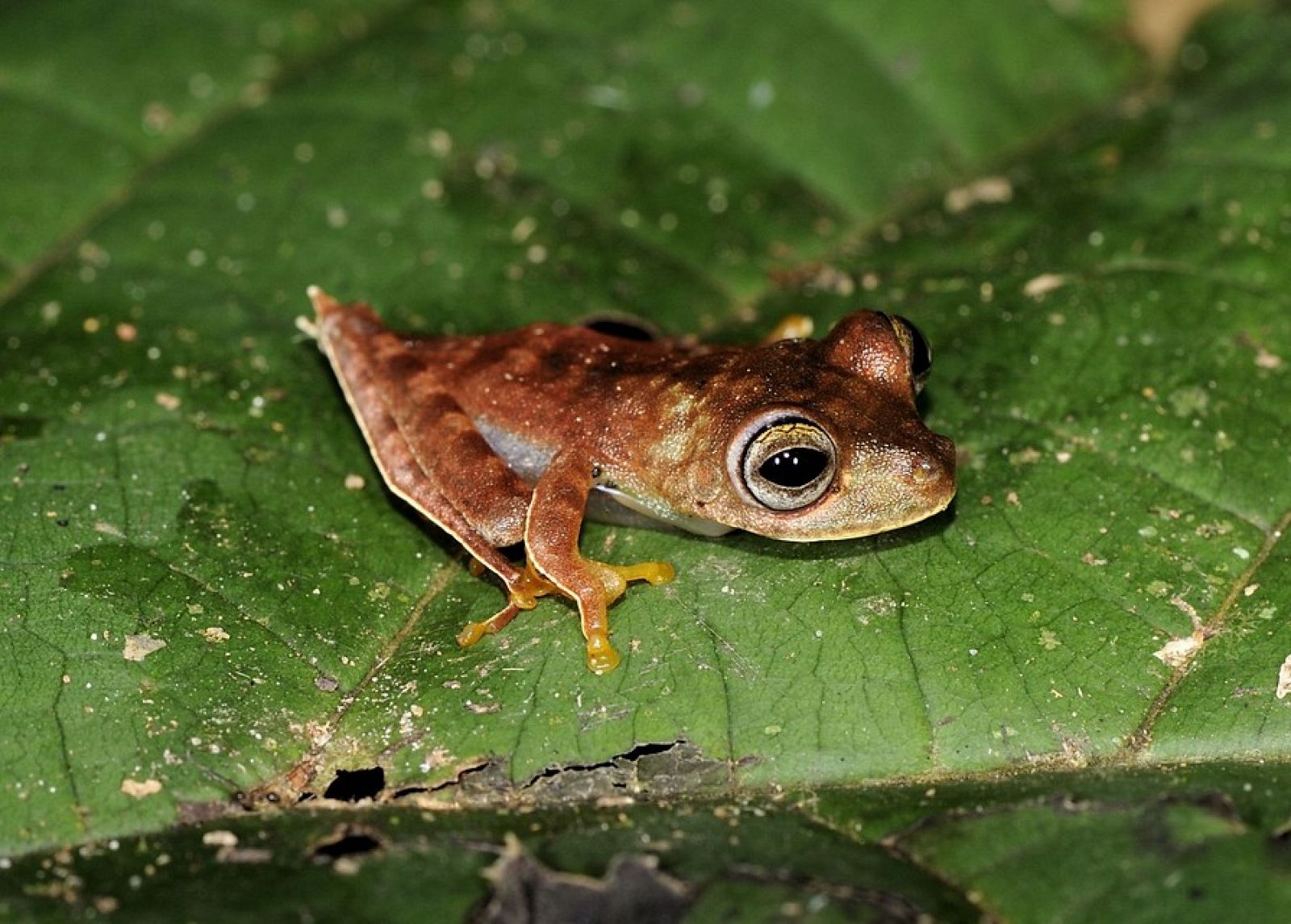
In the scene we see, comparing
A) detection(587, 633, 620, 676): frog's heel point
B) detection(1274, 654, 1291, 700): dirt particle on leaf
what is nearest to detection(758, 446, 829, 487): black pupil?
detection(587, 633, 620, 676): frog's heel point

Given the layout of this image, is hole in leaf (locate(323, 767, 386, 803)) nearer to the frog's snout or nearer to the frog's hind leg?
the frog's hind leg

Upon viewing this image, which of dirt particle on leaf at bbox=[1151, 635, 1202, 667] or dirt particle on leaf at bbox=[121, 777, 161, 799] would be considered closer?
dirt particle on leaf at bbox=[121, 777, 161, 799]

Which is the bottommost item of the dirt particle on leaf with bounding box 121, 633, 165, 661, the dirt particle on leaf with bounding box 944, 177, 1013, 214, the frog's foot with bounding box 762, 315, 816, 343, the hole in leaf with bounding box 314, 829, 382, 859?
the hole in leaf with bounding box 314, 829, 382, 859

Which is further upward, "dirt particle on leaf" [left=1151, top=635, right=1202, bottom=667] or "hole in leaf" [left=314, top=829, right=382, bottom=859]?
"dirt particle on leaf" [left=1151, top=635, right=1202, bottom=667]

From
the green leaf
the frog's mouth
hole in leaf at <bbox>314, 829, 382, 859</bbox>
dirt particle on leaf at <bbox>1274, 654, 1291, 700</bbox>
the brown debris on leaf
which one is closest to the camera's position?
the brown debris on leaf

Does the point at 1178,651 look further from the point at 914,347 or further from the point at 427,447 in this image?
the point at 427,447

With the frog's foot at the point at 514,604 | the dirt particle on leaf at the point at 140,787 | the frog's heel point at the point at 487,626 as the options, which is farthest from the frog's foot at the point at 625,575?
the dirt particle on leaf at the point at 140,787

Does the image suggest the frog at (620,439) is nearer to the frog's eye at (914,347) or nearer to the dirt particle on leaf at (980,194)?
the frog's eye at (914,347)

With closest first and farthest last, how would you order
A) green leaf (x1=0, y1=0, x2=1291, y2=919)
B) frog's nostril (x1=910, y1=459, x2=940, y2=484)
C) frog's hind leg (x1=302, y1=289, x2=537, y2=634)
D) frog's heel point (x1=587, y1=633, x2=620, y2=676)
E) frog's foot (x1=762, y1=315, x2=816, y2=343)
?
green leaf (x1=0, y1=0, x2=1291, y2=919), frog's heel point (x1=587, y1=633, x2=620, y2=676), frog's nostril (x1=910, y1=459, x2=940, y2=484), frog's hind leg (x1=302, y1=289, x2=537, y2=634), frog's foot (x1=762, y1=315, x2=816, y2=343)
